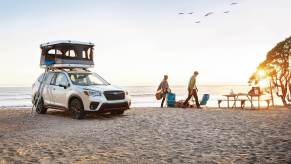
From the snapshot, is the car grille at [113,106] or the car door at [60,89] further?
the car door at [60,89]

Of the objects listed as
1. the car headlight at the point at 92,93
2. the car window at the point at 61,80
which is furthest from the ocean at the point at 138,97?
the car headlight at the point at 92,93

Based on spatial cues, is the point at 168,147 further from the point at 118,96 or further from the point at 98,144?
the point at 118,96

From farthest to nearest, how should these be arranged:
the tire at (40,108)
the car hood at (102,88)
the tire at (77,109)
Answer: the tire at (40,108), the tire at (77,109), the car hood at (102,88)

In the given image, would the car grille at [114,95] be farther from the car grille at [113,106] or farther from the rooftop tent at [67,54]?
the rooftop tent at [67,54]

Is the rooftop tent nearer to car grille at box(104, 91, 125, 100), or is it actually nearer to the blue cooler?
car grille at box(104, 91, 125, 100)

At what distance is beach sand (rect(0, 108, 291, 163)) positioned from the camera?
22.9ft

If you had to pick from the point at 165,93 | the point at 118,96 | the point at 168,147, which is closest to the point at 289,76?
the point at 165,93

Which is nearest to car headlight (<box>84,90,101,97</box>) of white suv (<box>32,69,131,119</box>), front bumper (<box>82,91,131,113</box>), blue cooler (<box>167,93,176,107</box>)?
white suv (<box>32,69,131,119</box>)

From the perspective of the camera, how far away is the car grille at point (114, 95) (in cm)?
1409

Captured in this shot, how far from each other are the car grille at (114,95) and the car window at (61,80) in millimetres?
2006

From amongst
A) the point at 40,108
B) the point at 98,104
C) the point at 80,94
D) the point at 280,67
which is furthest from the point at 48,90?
the point at 280,67

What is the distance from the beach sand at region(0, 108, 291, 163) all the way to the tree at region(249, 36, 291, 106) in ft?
60.1

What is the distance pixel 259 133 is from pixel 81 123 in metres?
6.38

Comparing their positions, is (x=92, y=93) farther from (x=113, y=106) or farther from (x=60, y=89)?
(x=60, y=89)
